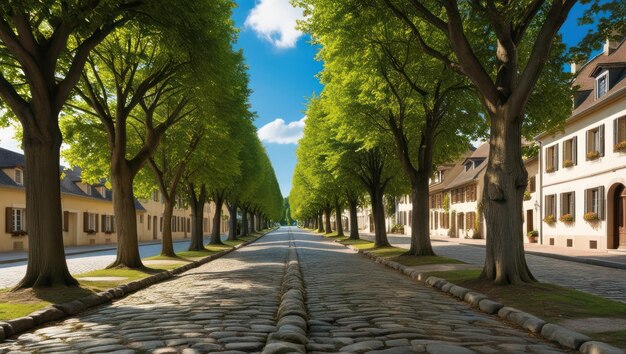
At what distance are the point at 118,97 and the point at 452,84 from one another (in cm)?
1018

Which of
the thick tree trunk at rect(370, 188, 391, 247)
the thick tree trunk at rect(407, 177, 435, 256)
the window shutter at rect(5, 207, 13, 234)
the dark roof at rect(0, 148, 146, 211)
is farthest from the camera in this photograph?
the dark roof at rect(0, 148, 146, 211)

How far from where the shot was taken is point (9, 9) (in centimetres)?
891

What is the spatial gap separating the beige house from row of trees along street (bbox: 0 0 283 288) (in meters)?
4.57

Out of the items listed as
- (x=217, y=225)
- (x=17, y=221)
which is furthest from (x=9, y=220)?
(x=217, y=225)

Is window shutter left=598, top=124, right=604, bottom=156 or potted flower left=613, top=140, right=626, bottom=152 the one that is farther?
window shutter left=598, top=124, right=604, bottom=156

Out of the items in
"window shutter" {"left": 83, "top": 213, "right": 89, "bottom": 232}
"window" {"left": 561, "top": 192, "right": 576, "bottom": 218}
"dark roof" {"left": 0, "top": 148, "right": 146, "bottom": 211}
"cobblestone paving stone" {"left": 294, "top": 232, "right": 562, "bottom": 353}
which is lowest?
"window shutter" {"left": 83, "top": 213, "right": 89, "bottom": 232}

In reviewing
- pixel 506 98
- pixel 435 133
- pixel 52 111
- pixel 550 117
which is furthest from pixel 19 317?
pixel 435 133

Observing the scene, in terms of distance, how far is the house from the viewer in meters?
24.3

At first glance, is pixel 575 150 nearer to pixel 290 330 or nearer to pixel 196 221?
pixel 196 221

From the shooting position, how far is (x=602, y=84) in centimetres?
2633

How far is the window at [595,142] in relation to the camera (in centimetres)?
2569

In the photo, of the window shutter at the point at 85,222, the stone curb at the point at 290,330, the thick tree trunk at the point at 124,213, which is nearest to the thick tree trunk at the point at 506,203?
the stone curb at the point at 290,330

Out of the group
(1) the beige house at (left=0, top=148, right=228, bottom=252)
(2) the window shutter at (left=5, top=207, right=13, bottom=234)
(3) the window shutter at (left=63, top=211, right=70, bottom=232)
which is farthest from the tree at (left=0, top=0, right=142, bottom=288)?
(3) the window shutter at (left=63, top=211, right=70, bottom=232)

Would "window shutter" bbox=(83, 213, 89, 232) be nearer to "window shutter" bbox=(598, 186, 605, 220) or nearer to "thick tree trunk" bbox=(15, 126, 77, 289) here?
"thick tree trunk" bbox=(15, 126, 77, 289)
